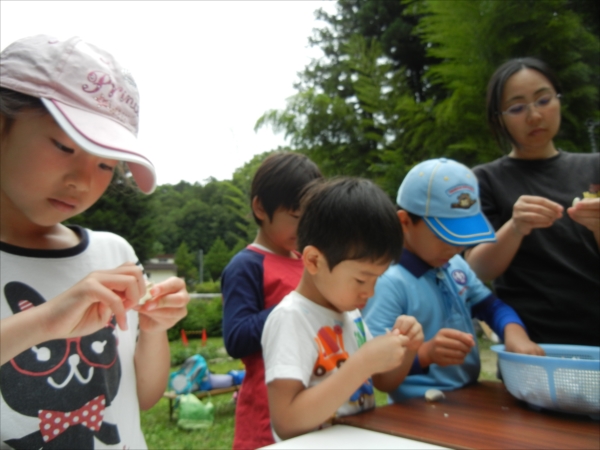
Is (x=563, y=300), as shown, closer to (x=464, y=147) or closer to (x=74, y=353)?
(x=74, y=353)

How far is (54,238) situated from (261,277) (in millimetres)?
573

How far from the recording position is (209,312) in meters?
8.38

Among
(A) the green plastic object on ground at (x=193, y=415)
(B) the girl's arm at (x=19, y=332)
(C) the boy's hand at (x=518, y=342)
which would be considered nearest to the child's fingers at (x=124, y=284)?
(B) the girl's arm at (x=19, y=332)

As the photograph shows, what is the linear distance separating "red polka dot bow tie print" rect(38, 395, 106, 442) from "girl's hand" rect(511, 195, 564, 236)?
3.67 ft

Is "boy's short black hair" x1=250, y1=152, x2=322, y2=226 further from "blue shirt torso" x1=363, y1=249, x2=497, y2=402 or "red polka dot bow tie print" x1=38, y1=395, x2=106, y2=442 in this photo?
"red polka dot bow tie print" x1=38, y1=395, x2=106, y2=442

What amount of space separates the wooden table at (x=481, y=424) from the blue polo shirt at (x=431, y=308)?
14cm

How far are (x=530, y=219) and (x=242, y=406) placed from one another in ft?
3.05

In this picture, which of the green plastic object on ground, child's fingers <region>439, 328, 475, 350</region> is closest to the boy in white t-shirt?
child's fingers <region>439, 328, 475, 350</region>

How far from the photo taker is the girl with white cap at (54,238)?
35.4 inches

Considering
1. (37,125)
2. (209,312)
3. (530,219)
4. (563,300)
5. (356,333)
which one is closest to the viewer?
(37,125)

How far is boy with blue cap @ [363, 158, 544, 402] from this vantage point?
4.59 feet

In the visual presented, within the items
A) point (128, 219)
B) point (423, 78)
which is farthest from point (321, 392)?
point (128, 219)

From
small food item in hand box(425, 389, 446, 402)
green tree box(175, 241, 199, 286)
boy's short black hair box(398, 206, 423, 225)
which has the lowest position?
green tree box(175, 241, 199, 286)

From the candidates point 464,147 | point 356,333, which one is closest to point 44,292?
point 356,333
